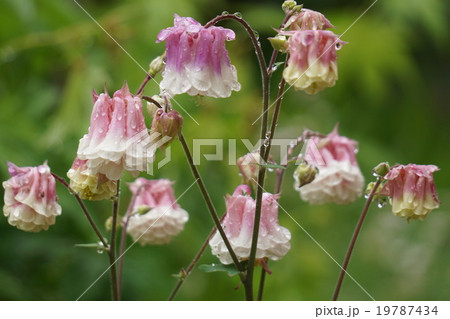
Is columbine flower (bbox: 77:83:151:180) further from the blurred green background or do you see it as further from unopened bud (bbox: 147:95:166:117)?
the blurred green background

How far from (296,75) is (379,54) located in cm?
139

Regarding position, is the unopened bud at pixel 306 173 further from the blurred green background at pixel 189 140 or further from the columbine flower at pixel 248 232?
the blurred green background at pixel 189 140

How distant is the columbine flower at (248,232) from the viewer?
2.26 ft

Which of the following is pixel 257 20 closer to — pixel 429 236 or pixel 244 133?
pixel 244 133

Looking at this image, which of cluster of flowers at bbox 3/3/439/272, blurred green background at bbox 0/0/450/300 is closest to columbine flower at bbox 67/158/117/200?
cluster of flowers at bbox 3/3/439/272

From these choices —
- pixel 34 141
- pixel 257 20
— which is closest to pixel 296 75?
pixel 34 141

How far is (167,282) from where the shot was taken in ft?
5.23

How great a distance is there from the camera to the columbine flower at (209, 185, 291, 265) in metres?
0.69

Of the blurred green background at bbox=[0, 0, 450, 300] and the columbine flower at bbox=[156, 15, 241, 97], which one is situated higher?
the columbine flower at bbox=[156, 15, 241, 97]

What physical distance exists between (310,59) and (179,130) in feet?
0.49

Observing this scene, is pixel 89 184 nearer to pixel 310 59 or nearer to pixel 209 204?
pixel 209 204

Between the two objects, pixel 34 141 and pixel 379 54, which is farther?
pixel 379 54

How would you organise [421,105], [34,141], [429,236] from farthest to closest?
[421,105] → [429,236] → [34,141]

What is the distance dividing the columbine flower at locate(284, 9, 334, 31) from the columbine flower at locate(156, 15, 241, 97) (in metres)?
0.07
